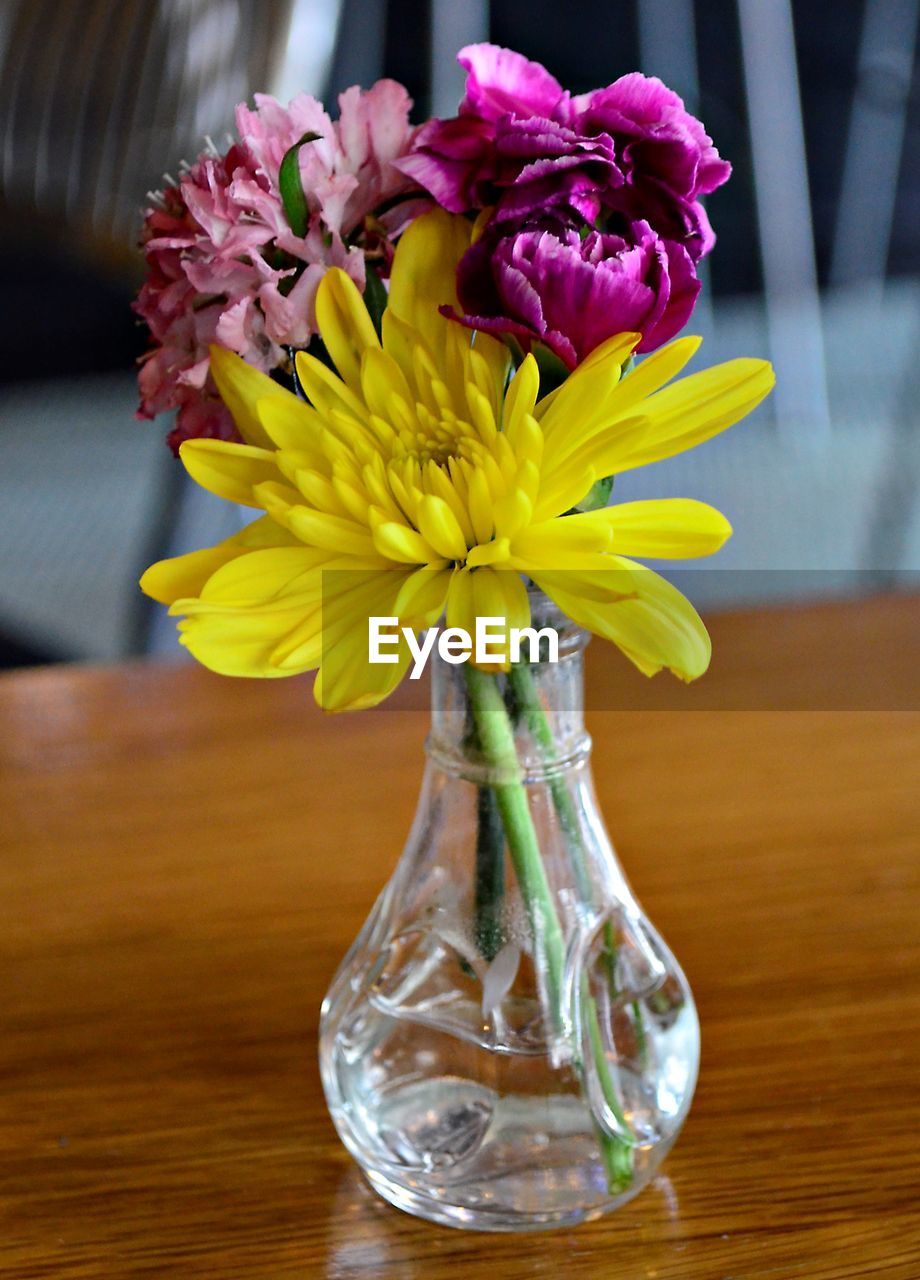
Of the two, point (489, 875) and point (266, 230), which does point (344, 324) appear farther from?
point (489, 875)

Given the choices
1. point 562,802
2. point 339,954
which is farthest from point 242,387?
point 339,954

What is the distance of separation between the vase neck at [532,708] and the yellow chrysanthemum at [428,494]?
39 millimetres

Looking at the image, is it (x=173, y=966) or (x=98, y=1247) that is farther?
(x=173, y=966)

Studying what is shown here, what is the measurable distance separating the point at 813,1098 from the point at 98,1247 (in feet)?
0.61

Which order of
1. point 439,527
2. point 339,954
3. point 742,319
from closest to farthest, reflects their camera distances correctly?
point 439,527 → point 339,954 → point 742,319

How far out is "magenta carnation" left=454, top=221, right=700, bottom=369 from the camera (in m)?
0.26

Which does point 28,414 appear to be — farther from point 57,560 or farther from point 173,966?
point 173,966

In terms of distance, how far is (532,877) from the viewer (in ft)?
1.06

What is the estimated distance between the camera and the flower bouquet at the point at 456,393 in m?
0.26

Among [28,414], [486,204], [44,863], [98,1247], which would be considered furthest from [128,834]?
[28,414]

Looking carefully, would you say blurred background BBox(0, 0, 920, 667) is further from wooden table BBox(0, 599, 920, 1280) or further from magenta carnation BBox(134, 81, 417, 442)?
magenta carnation BBox(134, 81, 417, 442)

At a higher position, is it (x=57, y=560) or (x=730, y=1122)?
(x=730, y=1122)

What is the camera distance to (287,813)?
537mm

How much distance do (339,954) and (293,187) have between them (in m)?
0.26
